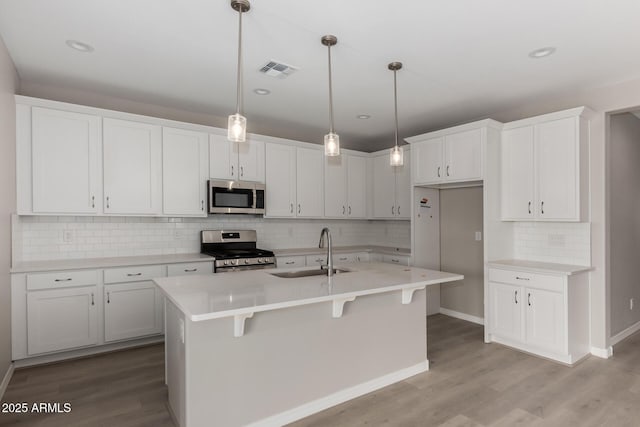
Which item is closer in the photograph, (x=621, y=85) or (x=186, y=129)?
(x=621, y=85)

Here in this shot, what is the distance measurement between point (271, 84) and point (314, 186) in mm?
1987

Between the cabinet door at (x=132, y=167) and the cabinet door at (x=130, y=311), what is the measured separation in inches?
32.3

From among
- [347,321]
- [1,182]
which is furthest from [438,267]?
[1,182]

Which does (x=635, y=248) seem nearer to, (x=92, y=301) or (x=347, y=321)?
(x=347, y=321)

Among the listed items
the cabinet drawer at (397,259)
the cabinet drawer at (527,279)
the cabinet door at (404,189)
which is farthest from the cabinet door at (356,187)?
the cabinet drawer at (527,279)

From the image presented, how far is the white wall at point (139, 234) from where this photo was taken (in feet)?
12.3

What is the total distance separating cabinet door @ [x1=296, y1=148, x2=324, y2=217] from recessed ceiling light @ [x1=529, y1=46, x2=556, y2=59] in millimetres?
3035

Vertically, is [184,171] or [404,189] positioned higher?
[184,171]

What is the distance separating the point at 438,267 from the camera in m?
5.33

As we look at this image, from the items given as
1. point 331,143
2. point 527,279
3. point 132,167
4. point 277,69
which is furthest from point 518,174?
point 132,167

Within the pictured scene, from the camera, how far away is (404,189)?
17.8 feet

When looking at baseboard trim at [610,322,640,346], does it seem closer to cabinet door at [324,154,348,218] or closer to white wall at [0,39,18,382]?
cabinet door at [324,154,348,218]

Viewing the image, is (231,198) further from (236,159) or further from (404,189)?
(404,189)

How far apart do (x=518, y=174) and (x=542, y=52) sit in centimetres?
149
